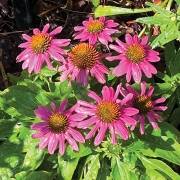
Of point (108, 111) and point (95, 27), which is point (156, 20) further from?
point (108, 111)

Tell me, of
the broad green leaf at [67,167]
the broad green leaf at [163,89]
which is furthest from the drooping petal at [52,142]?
the broad green leaf at [163,89]

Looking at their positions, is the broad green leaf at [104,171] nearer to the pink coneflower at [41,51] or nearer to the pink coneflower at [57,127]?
the pink coneflower at [57,127]

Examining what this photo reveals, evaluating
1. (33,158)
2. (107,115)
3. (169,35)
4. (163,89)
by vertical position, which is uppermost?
(169,35)

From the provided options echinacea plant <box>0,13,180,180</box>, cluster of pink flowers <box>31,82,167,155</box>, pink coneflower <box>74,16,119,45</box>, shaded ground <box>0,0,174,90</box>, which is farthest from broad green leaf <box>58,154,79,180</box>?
shaded ground <box>0,0,174,90</box>

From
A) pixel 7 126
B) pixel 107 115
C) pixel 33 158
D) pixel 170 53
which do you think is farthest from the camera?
pixel 170 53

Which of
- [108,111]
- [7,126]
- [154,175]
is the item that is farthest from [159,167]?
[7,126]

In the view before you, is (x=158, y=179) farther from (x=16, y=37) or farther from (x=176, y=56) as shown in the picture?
(x=16, y=37)

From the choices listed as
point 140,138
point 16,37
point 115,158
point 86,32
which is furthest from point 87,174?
point 16,37
